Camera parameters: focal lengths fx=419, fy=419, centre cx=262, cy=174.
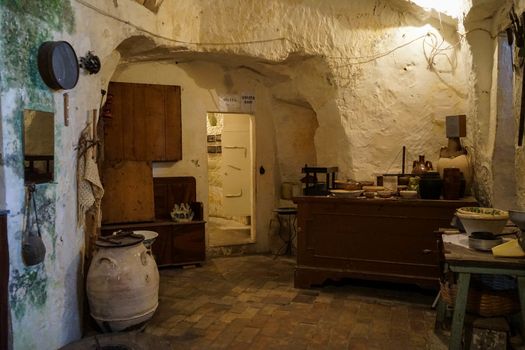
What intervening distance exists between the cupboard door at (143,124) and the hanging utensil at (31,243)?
2.12m

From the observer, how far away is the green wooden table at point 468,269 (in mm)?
1924

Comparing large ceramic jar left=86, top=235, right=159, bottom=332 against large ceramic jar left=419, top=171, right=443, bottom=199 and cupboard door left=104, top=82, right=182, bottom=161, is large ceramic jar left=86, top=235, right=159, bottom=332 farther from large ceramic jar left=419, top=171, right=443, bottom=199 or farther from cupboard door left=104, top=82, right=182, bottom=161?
large ceramic jar left=419, top=171, right=443, bottom=199

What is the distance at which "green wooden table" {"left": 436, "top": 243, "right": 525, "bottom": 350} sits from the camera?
192 cm

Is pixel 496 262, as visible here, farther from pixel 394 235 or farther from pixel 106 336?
pixel 106 336

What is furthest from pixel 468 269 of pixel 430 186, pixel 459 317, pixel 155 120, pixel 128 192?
pixel 155 120

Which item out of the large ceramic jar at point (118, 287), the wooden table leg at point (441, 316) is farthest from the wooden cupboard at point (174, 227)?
the wooden table leg at point (441, 316)

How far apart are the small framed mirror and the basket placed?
7.90 feet

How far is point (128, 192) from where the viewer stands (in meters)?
4.36

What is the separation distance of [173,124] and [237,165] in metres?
1.56

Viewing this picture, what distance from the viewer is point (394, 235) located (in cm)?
351

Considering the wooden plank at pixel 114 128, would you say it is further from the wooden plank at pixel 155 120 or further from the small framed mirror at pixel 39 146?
the small framed mirror at pixel 39 146

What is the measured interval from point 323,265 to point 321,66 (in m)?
2.03

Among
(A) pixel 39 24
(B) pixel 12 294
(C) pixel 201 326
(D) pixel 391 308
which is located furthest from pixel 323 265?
(A) pixel 39 24

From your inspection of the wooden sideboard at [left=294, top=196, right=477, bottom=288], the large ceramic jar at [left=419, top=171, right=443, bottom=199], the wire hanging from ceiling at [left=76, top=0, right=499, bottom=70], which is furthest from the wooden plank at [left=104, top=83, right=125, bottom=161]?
the large ceramic jar at [left=419, top=171, right=443, bottom=199]
